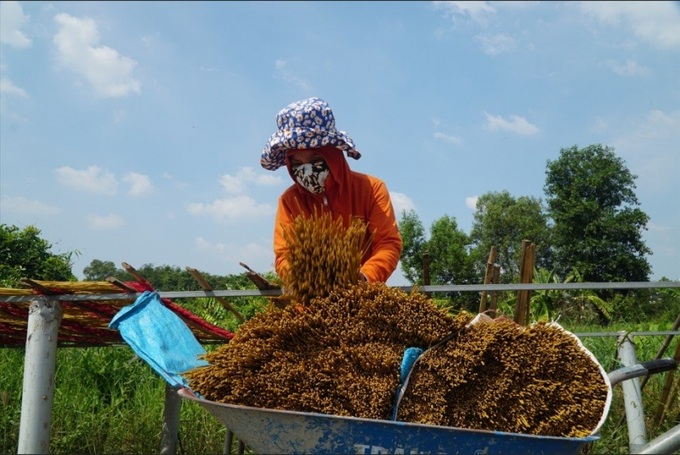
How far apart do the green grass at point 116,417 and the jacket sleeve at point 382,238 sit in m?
3.08

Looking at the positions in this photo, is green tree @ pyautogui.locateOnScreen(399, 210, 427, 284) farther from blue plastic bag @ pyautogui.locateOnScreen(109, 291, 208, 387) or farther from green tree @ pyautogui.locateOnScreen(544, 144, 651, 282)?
blue plastic bag @ pyautogui.locateOnScreen(109, 291, 208, 387)

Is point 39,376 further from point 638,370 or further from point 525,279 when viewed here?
point 525,279

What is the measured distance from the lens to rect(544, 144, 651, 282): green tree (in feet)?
115

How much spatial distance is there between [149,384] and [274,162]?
3998 millimetres

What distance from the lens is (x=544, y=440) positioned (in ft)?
6.50

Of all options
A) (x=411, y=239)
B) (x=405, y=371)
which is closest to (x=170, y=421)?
(x=405, y=371)

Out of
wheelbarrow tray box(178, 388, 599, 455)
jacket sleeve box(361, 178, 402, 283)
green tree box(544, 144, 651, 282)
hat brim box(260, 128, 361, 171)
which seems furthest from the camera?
green tree box(544, 144, 651, 282)

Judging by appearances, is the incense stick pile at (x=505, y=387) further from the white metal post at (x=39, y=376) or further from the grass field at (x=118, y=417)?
the grass field at (x=118, y=417)

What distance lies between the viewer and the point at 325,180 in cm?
309

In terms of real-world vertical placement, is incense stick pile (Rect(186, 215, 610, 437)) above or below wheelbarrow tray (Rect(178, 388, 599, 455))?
above

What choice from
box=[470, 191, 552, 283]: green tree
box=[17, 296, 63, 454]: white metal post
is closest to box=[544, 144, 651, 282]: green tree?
box=[470, 191, 552, 283]: green tree

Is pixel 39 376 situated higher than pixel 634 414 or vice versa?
pixel 39 376

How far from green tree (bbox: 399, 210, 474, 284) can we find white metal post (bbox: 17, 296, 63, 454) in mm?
32486

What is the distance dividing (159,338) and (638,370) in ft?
5.92
